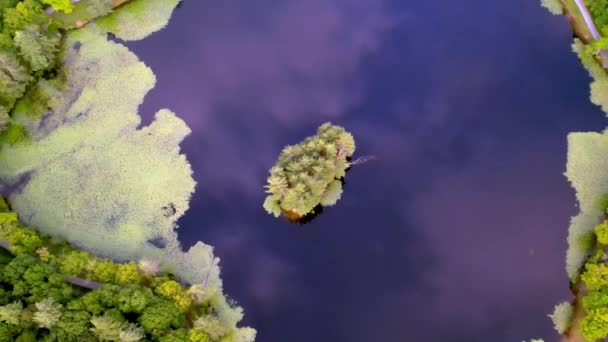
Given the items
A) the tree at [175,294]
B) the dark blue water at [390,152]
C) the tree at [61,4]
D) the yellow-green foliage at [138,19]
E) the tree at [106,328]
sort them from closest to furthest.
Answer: the tree at [106,328] → the tree at [175,294] → the dark blue water at [390,152] → the tree at [61,4] → the yellow-green foliage at [138,19]

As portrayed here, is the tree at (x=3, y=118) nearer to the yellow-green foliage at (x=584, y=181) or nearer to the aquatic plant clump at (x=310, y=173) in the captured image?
the aquatic plant clump at (x=310, y=173)

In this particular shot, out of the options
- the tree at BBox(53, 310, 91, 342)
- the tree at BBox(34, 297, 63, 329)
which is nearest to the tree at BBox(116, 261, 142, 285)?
the tree at BBox(53, 310, 91, 342)

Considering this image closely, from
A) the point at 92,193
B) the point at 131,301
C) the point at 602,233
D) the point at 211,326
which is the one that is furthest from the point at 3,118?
the point at 602,233

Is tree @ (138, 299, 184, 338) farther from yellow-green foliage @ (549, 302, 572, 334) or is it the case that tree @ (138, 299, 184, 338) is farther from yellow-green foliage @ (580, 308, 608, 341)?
yellow-green foliage @ (580, 308, 608, 341)

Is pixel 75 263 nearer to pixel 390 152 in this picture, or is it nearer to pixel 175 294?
pixel 175 294

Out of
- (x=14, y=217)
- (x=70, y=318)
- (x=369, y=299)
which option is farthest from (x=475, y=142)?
(x=14, y=217)

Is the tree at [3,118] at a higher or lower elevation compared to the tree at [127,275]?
higher

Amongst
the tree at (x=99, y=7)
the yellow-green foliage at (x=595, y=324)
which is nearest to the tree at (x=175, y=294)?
the yellow-green foliage at (x=595, y=324)

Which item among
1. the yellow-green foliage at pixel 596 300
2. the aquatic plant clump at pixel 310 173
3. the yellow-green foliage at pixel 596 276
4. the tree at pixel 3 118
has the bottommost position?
the yellow-green foliage at pixel 596 300
